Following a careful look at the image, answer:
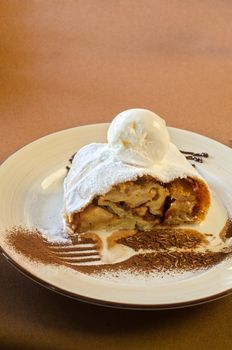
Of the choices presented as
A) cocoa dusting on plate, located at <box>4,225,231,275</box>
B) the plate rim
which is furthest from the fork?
the plate rim

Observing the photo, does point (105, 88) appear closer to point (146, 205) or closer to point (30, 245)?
point (146, 205)

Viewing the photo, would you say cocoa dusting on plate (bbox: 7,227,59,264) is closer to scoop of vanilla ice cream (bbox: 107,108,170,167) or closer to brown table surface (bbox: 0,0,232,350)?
brown table surface (bbox: 0,0,232,350)

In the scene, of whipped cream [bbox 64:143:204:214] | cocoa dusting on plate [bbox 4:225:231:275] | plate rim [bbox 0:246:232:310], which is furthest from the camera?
whipped cream [bbox 64:143:204:214]

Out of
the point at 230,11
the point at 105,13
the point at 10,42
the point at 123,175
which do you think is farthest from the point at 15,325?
the point at 230,11

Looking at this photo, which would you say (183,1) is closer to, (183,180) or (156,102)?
(156,102)

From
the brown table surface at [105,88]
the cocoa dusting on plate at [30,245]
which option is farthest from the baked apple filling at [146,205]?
the brown table surface at [105,88]

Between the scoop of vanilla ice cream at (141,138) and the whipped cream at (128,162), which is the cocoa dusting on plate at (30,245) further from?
the scoop of vanilla ice cream at (141,138)

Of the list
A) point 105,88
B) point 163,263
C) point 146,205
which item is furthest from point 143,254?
point 105,88
